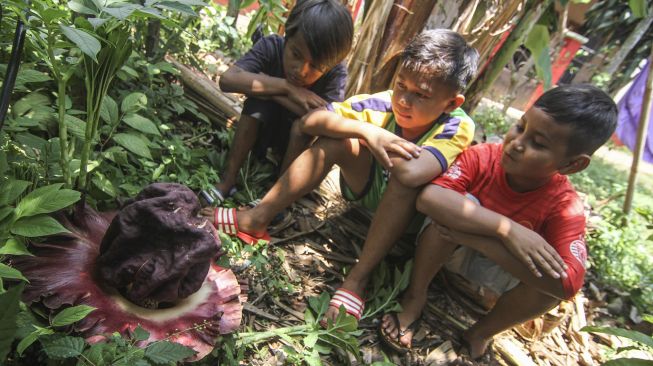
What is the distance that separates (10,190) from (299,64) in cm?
131

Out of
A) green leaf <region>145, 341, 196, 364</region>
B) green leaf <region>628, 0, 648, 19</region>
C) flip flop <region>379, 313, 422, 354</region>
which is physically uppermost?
green leaf <region>628, 0, 648, 19</region>

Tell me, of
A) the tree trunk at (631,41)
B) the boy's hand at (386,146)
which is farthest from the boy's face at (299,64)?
the tree trunk at (631,41)

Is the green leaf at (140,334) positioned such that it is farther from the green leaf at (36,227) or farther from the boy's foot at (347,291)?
the boy's foot at (347,291)

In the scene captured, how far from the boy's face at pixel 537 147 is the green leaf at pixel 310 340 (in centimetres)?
105

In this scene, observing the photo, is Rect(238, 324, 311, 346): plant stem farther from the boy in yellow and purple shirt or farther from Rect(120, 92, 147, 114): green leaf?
Rect(120, 92, 147, 114): green leaf

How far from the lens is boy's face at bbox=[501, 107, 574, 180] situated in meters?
1.71

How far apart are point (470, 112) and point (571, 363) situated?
1633 millimetres

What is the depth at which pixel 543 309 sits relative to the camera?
5.83 ft

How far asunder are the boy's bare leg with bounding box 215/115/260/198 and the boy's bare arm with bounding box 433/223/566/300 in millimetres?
1016

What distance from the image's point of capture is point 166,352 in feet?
3.41

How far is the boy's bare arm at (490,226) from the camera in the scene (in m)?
1.67

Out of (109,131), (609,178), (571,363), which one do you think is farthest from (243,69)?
(609,178)

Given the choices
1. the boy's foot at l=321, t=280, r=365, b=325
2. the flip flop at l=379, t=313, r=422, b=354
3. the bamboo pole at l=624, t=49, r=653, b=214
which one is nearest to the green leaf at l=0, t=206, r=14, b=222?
the boy's foot at l=321, t=280, r=365, b=325

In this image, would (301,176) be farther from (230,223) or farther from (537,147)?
(537,147)
